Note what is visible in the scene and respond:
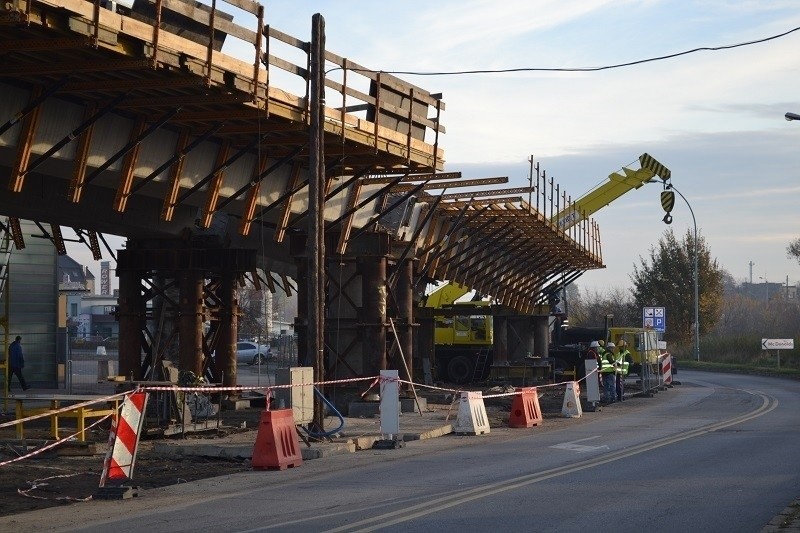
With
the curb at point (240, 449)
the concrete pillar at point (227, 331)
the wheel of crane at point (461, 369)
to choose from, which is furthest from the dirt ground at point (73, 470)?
the wheel of crane at point (461, 369)

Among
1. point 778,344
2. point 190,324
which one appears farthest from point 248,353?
point 190,324

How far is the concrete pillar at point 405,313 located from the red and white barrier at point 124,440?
13978 mm

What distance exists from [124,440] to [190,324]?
1141 centimetres

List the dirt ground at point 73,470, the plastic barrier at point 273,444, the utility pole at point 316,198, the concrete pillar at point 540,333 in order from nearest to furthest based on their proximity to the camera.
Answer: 1. the dirt ground at point 73,470
2. the plastic barrier at point 273,444
3. the utility pole at point 316,198
4. the concrete pillar at point 540,333

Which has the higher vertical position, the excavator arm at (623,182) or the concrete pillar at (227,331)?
the excavator arm at (623,182)

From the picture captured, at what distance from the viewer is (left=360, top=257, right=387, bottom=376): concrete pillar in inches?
981

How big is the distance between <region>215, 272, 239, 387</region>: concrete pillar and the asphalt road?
313 inches

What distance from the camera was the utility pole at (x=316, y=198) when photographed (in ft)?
60.6

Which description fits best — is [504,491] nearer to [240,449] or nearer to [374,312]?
[240,449]

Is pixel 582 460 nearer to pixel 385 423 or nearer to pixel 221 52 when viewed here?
A: pixel 385 423

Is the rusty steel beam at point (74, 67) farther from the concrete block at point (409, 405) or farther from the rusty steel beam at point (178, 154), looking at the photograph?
the concrete block at point (409, 405)

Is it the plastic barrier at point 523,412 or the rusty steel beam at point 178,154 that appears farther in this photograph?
the plastic barrier at point 523,412

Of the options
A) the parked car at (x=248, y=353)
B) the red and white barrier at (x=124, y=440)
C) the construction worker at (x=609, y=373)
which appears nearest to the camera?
the red and white barrier at (x=124, y=440)

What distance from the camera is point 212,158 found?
20.5 m
